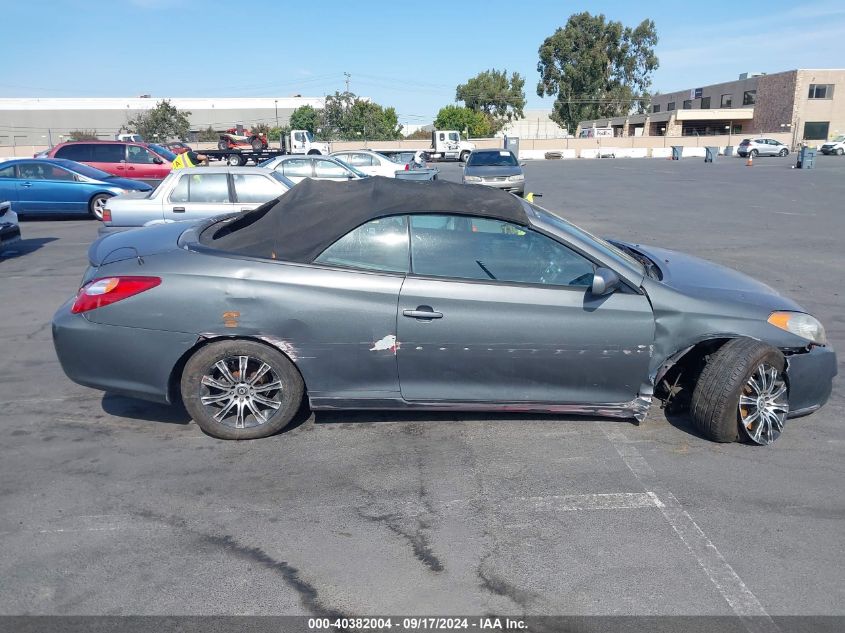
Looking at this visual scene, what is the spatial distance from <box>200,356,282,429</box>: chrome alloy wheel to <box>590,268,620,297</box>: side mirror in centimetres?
210

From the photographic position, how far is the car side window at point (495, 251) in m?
4.43

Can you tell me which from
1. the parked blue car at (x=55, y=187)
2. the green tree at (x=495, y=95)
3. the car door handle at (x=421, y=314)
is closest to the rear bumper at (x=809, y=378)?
the car door handle at (x=421, y=314)

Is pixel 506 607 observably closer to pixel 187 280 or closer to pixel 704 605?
pixel 704 605

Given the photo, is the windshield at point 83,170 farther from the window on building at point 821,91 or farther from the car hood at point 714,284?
the window on building at point 821,91

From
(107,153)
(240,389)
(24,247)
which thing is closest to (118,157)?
(107,153)

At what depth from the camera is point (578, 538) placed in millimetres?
3473

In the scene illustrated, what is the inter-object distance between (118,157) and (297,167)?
22.6 feet

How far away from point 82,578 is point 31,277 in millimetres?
8089

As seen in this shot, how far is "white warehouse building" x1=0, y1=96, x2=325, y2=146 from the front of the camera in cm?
8131

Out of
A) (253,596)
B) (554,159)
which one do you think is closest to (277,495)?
(253,596)

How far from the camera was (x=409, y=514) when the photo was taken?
368cm

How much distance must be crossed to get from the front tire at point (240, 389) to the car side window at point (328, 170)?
12.6m

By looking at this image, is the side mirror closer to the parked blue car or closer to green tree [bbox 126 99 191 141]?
the parked blue car

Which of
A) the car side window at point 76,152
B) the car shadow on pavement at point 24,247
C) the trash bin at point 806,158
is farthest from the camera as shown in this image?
the trash bin at point 806,158
